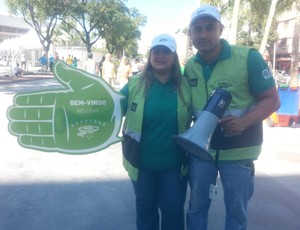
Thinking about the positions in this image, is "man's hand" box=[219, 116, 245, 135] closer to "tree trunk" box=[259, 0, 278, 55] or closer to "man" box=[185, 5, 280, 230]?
"man" box=[185, 5, 280, 230]

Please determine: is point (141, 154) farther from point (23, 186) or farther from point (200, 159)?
point (23, 186)

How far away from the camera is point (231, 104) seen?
2416 mm

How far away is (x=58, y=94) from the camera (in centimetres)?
277

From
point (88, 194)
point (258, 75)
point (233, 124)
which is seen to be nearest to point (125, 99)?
point (233, 124)

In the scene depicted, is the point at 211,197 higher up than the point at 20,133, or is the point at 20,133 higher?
the point at 20,133

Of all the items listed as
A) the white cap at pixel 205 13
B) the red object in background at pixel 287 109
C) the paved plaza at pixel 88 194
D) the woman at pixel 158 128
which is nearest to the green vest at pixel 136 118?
the woman at pixel 158 128

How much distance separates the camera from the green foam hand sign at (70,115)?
2770 millimetres

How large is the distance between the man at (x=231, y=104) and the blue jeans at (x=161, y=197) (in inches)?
6.5

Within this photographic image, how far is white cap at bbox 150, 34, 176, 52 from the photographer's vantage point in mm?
Result: 2535

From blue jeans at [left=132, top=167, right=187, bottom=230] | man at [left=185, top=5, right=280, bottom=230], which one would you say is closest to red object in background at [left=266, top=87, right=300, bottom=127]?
blue jeans at [left=132, top=167, right=187, bottom=230]

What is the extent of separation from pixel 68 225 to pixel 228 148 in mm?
1951

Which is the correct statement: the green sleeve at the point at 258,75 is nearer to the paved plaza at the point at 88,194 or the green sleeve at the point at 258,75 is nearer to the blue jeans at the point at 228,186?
the blue jeans at the point at 228,186

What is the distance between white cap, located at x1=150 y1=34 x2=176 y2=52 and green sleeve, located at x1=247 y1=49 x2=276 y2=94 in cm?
55

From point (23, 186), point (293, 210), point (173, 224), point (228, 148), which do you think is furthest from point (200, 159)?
point (23, 186)
